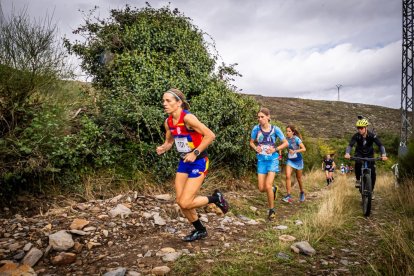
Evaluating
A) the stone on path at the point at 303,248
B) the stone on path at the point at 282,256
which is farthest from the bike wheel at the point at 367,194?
the stone on path at the point at 282,256

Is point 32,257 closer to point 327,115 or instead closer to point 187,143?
point 187,143

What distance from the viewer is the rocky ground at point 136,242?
3.42 metres

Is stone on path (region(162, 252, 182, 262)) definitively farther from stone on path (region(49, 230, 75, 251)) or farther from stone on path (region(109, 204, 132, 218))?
stone on path (region(109, 204, 132, 218))

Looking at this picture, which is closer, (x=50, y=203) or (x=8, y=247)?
(x=8, y=247)

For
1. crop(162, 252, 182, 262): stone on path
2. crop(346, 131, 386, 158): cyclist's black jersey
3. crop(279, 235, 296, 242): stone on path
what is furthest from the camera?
crop(346, 131, 386, 158): cyclist's black jersey

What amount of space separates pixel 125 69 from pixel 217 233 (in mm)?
5209

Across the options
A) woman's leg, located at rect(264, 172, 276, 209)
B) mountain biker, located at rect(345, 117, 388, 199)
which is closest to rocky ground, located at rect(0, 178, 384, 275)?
woman's leg, located at rect(264, 172, 276, 209)

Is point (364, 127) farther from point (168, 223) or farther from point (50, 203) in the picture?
point (50, 203)

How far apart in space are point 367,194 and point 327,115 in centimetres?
3674

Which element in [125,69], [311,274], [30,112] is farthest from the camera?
Result: [125,69]

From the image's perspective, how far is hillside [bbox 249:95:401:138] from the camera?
3412 cm

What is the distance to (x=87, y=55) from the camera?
884 centimetres

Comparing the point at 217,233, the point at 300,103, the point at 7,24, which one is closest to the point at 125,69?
the point at 7,24

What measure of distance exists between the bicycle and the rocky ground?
0.42 metres
